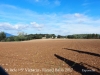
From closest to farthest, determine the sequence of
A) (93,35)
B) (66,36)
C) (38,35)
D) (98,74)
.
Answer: (98,74), (93,35), (66,36), (38,35)

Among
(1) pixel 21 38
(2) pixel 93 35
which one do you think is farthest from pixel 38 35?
(2) pixel 93 35

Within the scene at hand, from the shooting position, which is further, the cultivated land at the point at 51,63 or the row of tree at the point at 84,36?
the row of tree at the point at 84,36

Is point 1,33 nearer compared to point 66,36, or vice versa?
point 66,36

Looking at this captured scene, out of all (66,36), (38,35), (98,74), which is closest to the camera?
(98,74)

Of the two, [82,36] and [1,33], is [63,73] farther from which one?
[1,33]

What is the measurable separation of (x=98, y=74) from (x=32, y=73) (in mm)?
3331

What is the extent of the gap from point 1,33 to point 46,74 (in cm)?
10014

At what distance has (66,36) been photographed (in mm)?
91250

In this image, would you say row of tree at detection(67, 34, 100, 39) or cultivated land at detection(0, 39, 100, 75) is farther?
row of tree at detection(67, 34, 100, 39)

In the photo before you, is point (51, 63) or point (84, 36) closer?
point (51, 63)

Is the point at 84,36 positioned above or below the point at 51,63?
above

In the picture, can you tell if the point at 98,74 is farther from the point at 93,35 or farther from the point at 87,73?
the point at 93,35

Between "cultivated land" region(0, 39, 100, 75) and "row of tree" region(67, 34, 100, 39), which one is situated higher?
"row of tree" region(67, 34, 100, 39)

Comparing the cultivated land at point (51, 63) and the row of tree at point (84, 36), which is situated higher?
the row of tree at point (84, 36)
